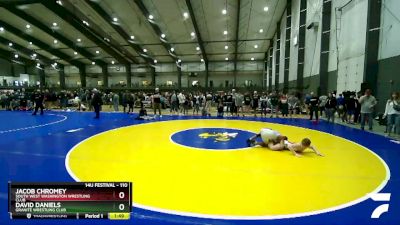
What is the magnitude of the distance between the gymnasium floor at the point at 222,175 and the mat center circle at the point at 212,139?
32 millimetres

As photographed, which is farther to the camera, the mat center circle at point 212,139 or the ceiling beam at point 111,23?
the ceiling beam at point 111,23

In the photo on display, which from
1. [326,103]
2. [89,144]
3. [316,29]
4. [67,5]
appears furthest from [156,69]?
[89,144]

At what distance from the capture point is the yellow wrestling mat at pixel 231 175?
3.35 m

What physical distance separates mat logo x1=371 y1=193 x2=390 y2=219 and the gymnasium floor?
4cm

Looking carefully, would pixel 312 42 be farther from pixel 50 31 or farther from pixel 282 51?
pixel 50 31

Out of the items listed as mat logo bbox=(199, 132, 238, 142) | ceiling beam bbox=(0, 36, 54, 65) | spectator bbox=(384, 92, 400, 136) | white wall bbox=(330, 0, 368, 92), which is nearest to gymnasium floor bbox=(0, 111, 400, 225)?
mat logo bbox=(199, 132, 238, 142)

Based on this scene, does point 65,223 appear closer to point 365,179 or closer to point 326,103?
point 365,179

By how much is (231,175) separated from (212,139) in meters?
3.53

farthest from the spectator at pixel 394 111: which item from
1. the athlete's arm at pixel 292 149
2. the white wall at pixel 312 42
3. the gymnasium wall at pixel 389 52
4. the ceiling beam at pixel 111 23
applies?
the ceiling beam at pixel 111 23

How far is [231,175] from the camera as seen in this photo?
4520 millimetres

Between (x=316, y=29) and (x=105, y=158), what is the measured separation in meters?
18.2
